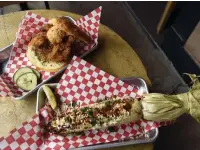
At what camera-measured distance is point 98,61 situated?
1.88m

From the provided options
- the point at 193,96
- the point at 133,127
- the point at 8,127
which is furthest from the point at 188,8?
the point at 8,127

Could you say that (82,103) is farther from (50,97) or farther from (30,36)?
(30,36)

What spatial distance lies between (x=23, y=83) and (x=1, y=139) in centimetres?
42

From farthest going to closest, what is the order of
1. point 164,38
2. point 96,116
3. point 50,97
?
point 164,38
point 50,97
point 96,116

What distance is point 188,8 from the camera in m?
2.66

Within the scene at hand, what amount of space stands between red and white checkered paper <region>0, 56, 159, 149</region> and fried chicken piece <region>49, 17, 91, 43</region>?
0.60ft

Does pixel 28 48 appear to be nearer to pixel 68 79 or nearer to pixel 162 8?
pixel 68 79

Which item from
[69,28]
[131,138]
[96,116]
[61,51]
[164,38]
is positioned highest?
[69,28]

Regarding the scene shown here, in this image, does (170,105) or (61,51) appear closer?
(170,105)

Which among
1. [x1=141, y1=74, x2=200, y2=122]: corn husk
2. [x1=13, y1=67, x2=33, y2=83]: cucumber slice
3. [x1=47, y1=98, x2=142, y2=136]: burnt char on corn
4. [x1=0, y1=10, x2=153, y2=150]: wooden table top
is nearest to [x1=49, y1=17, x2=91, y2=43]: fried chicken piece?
[x1=0, y1=10, x2=153, y2=150]: wooden table top

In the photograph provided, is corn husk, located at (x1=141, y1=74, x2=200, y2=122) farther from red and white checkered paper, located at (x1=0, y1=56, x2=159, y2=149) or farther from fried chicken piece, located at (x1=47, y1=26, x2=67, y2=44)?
fried chicken piece, located at (x1=47, y1=26, x2=67, y2=44)

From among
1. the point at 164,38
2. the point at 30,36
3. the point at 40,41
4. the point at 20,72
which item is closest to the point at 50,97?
the point at 20,72

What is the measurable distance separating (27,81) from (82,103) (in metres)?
0.40

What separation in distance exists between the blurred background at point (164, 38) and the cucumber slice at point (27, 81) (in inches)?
37.7
